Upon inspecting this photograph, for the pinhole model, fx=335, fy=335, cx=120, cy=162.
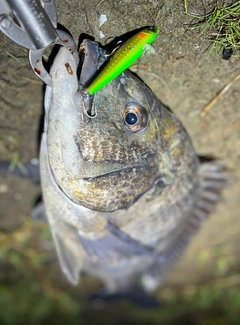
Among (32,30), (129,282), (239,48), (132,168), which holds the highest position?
(32,30)

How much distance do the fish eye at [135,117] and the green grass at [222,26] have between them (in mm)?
510

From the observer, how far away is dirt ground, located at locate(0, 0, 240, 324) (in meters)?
1.68

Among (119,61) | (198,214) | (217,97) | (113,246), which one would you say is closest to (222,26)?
(217,97)

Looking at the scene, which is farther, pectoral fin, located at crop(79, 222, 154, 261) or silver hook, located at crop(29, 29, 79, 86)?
pectoral fin, located at crop(79, 222, 154, 261)

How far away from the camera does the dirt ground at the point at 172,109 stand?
1.68 m

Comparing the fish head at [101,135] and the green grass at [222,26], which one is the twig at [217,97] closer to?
the green grass at [222,26]

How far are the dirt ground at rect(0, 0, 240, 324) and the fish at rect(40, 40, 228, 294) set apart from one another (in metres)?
0.24

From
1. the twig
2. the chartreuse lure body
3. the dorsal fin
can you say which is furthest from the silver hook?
the dorsal fin

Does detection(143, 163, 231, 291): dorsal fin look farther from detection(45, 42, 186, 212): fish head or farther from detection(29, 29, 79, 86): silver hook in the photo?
detection(29, 29, 79, 86): silver hook

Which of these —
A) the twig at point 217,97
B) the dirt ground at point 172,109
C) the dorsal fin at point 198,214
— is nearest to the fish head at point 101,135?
the dirt ground at point 172,109

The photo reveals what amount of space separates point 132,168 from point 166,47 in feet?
2.21

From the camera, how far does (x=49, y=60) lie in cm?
178

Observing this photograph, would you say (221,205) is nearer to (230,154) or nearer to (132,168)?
(230,154)

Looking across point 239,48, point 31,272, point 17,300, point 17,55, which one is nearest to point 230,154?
point 239,48
